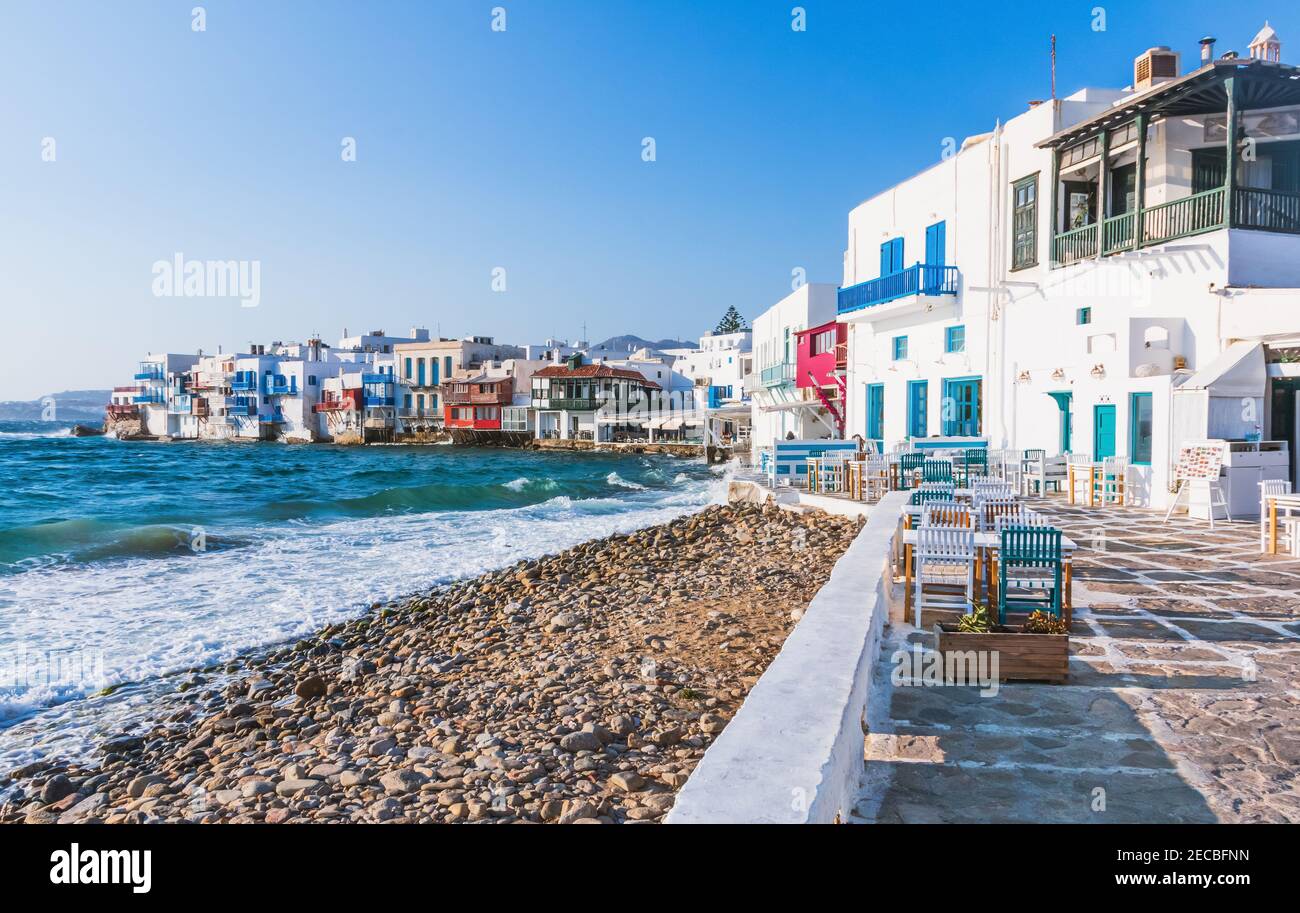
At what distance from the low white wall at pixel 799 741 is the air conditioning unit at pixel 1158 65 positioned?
15285 mm

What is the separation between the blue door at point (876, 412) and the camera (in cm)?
2210

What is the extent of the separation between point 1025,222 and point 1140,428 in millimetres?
5475

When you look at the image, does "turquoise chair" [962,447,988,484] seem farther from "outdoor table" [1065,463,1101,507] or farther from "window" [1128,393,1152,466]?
"window" [1128,393,1152,466]

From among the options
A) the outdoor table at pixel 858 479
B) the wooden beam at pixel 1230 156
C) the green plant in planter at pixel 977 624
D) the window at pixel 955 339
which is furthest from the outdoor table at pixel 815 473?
the green plant in planter at pixel 977 624

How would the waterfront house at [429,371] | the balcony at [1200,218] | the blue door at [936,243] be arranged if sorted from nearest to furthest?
the balcony at [1200,218] < the blue door at [936,243] < the waterfront house at [429,371]

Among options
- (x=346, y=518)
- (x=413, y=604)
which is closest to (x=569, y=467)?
(x=346, y=518)

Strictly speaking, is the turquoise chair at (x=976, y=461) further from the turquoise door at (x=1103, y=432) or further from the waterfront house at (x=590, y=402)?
the waterfront house at (x=590, y=402)

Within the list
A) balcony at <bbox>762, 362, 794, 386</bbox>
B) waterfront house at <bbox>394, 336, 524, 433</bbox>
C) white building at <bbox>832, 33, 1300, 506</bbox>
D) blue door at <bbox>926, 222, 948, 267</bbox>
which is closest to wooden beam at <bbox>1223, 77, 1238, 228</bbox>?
white building at <bbox>832, 33, 1300, 506</bbox>

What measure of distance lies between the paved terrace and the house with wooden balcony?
5938 cm

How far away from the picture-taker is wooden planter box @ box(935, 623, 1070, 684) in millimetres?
4734

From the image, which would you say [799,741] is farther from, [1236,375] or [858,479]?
[858,479]
